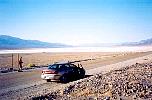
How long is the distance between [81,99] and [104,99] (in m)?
1.28

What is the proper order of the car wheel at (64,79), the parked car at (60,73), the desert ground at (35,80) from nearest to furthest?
the desert ground at (35,80) → the parked car at (60,73) → the car wheel at (64,79)

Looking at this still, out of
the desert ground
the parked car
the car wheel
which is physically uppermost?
the parked car

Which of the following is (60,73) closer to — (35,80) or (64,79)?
(64,79)

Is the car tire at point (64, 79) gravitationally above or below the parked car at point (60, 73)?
below

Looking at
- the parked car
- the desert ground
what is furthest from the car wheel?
the desert ground

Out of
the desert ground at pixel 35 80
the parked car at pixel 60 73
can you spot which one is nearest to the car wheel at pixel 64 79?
the parked car at pixel 60 73

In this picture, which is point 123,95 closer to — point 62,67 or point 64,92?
point 64,92

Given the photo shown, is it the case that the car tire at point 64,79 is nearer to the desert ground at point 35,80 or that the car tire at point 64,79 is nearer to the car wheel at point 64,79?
the car wheel at point 64,79

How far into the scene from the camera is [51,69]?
24.0 meters

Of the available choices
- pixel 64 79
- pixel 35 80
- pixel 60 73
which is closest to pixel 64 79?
pixel 64 79

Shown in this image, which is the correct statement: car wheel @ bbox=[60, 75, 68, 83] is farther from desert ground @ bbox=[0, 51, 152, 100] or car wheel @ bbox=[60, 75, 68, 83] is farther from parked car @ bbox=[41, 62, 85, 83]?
desert ground @ bbox=[0, 51, 152, 100]

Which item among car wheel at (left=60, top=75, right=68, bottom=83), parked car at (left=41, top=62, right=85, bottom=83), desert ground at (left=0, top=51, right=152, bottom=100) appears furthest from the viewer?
car wheel at (left=60, top=75, right=68, bottom=83)

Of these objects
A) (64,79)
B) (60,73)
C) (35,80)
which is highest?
(60,73)

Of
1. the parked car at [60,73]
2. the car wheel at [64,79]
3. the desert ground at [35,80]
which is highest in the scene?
the parked car at [60,73]
